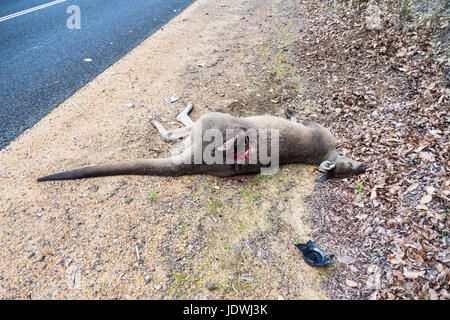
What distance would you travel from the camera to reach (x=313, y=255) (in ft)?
10.0

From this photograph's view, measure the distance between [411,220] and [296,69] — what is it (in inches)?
162

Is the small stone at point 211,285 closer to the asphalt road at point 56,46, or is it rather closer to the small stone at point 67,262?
the small stone at point 67,262

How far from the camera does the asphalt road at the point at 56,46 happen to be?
497 cm

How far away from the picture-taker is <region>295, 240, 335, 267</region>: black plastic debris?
2.98 m

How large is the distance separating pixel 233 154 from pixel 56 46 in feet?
18.4

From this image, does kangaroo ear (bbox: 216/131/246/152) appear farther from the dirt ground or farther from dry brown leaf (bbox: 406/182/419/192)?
dry brown leaf (bbox: 406/182/419/192)

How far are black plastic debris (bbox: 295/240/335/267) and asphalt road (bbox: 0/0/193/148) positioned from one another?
14.4 ft

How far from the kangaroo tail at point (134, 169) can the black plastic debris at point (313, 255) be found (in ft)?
5.58

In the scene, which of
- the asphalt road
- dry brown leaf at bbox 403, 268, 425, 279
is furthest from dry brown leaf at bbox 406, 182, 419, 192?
the asphalt road

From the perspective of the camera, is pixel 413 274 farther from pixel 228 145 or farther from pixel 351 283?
pixel 228 145

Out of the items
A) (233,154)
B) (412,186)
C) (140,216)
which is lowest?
(140,216)

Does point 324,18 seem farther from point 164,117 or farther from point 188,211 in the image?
point 188,211

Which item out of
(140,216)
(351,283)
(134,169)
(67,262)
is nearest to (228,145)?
(134,169)

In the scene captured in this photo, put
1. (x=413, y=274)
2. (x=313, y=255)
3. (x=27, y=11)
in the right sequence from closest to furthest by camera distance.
Result: 1. (x=413, y=274)
2. (x=313, y=255)
3. (x=27, y=11)
